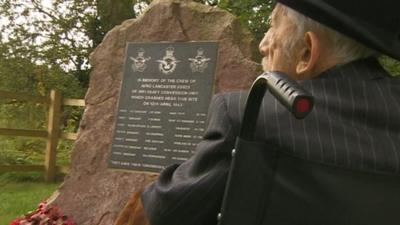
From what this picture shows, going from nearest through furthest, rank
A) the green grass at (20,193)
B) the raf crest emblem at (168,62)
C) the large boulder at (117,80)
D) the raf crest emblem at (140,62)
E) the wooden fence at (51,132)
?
the large boulder at (117,80) < the raf crest emblem at (168,62) < the raf crest emblem at (140,62) < the green grass at (20,193) < the wooden fence at (51,132)

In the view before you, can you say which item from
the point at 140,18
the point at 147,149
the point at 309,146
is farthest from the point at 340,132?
the point at 140,18

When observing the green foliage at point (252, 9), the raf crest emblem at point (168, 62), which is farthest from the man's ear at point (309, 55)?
the green foliage at point (252, 9)

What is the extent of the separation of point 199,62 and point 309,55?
104 inches

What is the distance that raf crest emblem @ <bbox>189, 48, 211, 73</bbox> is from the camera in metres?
3.79

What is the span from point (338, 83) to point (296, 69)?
7.2 inches

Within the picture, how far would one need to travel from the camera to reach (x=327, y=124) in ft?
3.21

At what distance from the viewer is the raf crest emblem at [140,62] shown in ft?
13.3

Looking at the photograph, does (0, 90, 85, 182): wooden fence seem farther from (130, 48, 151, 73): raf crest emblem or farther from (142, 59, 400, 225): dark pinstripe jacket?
(142, 59, 400, 225): dark pinstripe jacket

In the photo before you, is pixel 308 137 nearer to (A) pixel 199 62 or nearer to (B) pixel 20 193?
(A) pixel 199 62

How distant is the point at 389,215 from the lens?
98 cm

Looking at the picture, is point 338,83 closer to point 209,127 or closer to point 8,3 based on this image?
point 209,127

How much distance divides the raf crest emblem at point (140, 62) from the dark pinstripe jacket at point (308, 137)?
9.82ft

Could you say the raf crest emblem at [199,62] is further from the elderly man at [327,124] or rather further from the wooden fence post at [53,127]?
the wooden fence post at [53,127]

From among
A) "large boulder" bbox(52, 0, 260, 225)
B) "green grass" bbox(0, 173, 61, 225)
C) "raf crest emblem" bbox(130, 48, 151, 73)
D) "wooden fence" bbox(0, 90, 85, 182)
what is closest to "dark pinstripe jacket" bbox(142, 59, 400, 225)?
"large boulder" bbox(52, 0, 260, 225)
